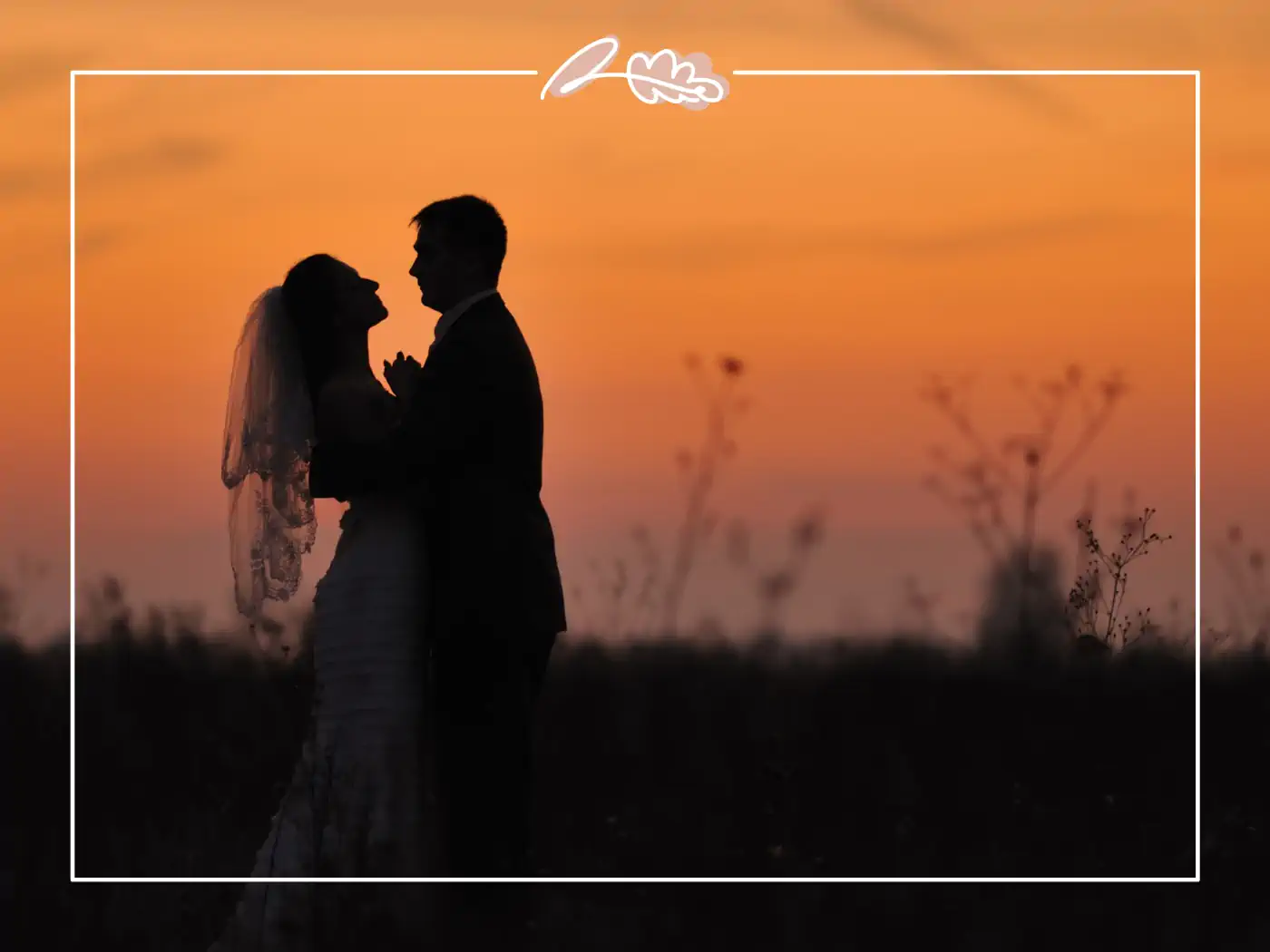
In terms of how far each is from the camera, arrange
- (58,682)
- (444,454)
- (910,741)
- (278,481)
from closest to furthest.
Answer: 1. (444,454)
2. (278,481)
3. (910,741)
4. (58,682)

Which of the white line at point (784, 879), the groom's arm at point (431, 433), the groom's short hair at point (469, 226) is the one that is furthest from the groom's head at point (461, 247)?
the white line at point (784, 879)

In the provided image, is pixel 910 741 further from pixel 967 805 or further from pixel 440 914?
pixel 440 914

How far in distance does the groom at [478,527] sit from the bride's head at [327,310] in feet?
1.01

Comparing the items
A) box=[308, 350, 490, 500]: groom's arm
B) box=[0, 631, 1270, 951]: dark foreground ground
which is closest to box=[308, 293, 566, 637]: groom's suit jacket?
box=[308, 350, 490, 500]: groom's arm

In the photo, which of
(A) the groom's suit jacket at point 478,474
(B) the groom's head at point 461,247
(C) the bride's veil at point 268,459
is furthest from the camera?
(C) the bride's veil at point 268,459

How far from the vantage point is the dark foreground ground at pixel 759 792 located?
642 cm

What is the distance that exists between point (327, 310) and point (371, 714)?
1239 mm

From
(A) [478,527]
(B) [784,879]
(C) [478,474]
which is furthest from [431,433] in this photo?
(B) [784,879]

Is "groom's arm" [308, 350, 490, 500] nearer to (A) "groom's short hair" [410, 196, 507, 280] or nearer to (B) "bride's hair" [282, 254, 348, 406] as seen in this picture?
(A) "groom's short hair" [410, 196, 507, 280]

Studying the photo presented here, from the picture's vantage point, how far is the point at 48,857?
707cm

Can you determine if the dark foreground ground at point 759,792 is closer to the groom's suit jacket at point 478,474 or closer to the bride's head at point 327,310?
the groom's suit jacket at point 478,474

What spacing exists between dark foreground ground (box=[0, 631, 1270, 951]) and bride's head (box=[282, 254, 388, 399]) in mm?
1714

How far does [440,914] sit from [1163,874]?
2527 mm

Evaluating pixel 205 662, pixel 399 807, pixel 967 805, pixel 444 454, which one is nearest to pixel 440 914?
pixel 399 807
